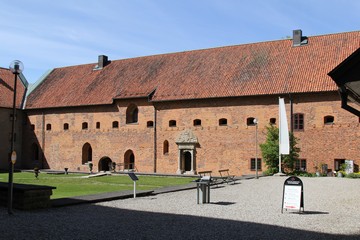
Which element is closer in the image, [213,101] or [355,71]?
[355,71]

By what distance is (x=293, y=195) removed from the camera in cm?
1248

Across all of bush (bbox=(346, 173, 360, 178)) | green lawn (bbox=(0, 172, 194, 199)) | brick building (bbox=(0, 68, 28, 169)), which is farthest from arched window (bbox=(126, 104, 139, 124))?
bush (bbox=(346, 173, 360, 178))

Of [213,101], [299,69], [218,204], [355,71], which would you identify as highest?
[299,69]

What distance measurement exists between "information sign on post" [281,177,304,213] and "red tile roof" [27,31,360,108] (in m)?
18.8

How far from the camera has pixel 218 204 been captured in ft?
48.2

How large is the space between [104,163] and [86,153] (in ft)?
7.85

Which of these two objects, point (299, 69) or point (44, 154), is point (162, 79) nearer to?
point (299, 69)

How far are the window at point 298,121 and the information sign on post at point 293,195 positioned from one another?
19.3 metres

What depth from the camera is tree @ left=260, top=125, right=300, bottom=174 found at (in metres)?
30.0

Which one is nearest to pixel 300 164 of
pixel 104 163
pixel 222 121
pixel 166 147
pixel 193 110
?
pixel 222 121

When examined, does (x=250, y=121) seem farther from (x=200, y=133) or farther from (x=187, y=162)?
(x=187, y=162)

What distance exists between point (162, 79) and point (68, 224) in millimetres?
28809

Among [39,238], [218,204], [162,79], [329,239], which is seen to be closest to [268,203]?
[218,204]

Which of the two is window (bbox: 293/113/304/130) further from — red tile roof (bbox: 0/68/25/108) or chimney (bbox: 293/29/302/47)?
red tile roof (bbox: 0/68/25/108)
